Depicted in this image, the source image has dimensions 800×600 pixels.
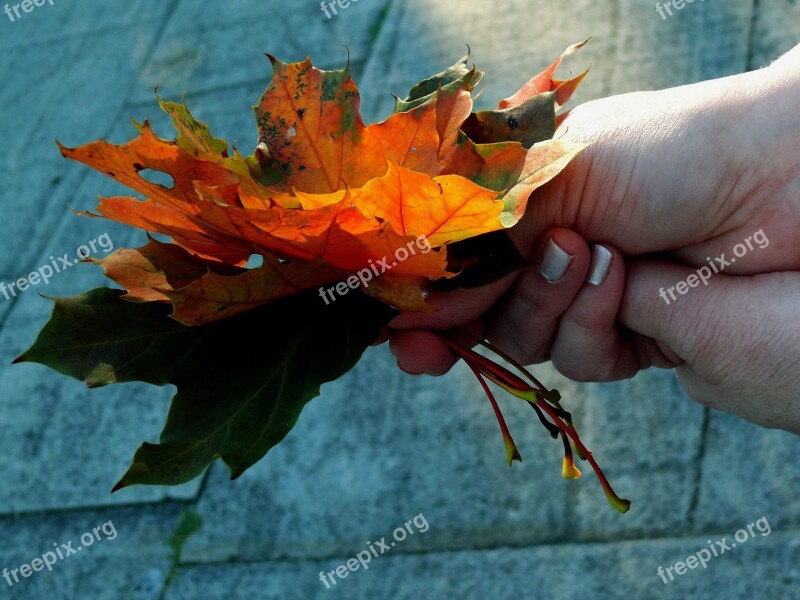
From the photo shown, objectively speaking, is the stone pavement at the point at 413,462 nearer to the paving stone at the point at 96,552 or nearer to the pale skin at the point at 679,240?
the paving stone at the point at 96,552

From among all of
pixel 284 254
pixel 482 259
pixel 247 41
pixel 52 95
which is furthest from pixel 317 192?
pixel 52 95

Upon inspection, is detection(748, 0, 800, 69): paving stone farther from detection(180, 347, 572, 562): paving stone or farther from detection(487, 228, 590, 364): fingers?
detection(487, 228, 590, 364): fingers

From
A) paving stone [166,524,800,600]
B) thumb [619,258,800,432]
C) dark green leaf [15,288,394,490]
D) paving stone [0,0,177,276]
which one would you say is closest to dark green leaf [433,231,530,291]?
dark green leaf [15,288,394,490]

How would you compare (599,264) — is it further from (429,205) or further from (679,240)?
(429,205)

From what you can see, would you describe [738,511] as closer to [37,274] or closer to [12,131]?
[37,274]

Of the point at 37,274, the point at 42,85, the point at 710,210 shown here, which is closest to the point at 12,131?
the point at 42,85

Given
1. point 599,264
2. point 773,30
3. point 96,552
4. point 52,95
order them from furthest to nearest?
point 52,95
point 773,30
point 96,552
point 599,264
